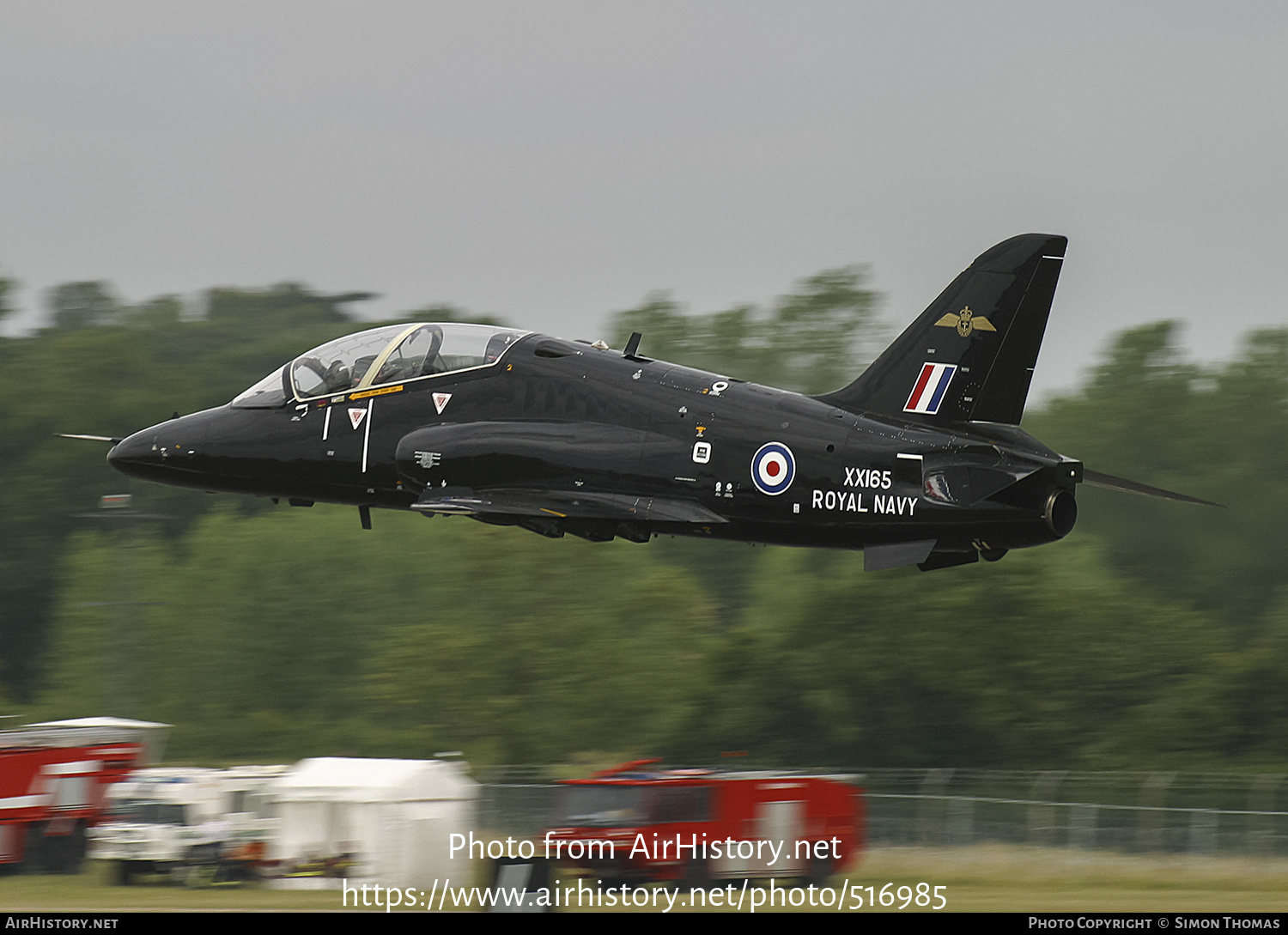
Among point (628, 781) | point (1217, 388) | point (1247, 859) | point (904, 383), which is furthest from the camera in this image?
point (1217, 388)

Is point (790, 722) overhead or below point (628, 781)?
below

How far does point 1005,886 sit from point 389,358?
508 inches

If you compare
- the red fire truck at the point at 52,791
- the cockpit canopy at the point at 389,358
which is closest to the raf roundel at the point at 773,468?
the cockpit canopy at the point at 389,358

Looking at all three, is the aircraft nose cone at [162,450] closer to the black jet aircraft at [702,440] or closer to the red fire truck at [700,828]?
the black jet aircraft at [702,440]

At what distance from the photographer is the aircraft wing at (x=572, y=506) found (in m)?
23.5

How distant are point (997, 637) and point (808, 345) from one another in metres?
22.3

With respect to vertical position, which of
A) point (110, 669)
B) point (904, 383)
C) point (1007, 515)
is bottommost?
point (110, 669)

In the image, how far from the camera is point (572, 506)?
79.0ft

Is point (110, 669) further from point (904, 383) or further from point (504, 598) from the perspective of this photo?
point (904, 383)

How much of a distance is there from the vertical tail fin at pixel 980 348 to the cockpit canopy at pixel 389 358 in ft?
18.1

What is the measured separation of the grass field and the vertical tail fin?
7299 mm

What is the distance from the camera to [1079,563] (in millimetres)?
56656

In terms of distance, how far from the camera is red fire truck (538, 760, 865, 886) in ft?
84.5

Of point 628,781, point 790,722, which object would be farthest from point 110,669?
point 628,781
